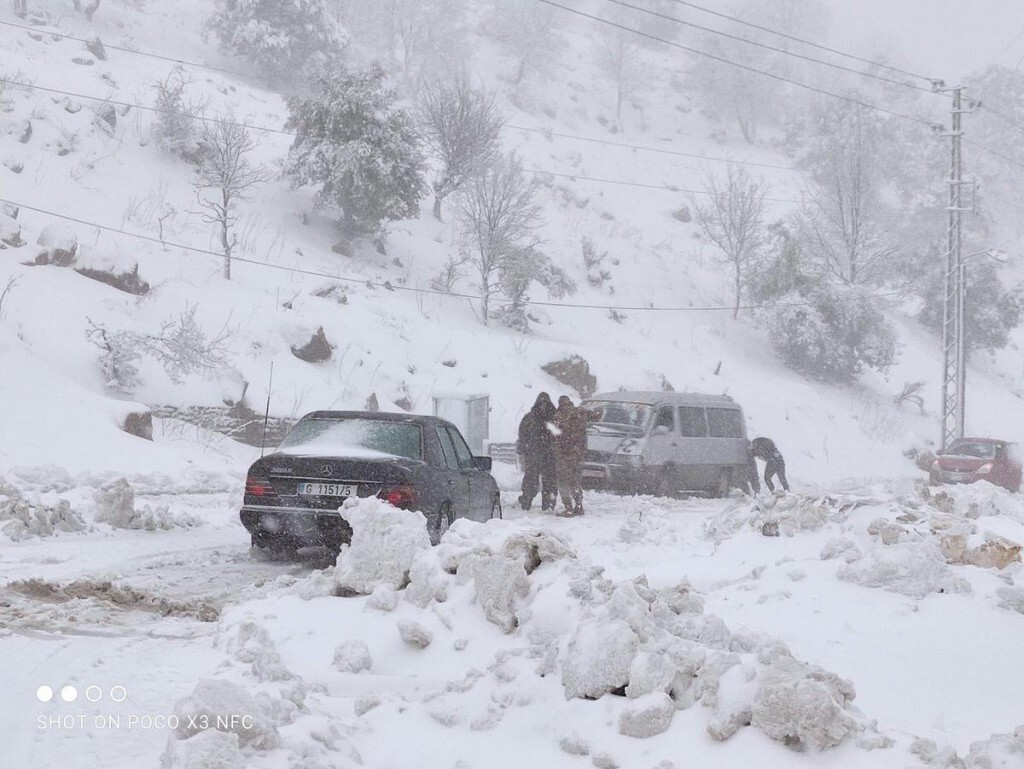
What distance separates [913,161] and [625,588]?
63415 mm

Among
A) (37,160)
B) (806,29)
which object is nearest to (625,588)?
(37,160)

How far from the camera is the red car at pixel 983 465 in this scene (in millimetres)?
23891

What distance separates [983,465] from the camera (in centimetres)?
2386

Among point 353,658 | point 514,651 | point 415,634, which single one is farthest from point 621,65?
point 514,651

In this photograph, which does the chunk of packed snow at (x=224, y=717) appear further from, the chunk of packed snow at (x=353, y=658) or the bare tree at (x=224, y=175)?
the bare tree at (x=224, y=175)

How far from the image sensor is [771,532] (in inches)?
406

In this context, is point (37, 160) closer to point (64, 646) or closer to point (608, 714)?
point (64, 646)

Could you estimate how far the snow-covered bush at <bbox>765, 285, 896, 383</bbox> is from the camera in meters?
40.8

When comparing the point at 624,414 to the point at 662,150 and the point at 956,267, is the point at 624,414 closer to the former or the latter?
the point at 956,267

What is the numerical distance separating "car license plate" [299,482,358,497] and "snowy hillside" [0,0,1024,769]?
2.37 ft

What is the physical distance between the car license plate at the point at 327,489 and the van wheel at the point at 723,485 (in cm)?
1217

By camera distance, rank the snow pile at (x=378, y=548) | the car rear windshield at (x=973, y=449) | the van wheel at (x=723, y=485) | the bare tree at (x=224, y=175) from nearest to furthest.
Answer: the snow pile at (x=378, y=548) → the van wheel at (x=723, y=485) → the car rear windshield at (x=973, y=449) → the bare tree at (x=224, y=175)

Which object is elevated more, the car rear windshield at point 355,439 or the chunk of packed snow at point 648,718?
the car rear windshield at point 355,439

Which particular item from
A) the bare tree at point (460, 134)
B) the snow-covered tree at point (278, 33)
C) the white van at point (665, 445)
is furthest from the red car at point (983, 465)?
the snow-covered tree at point (278, 33)
